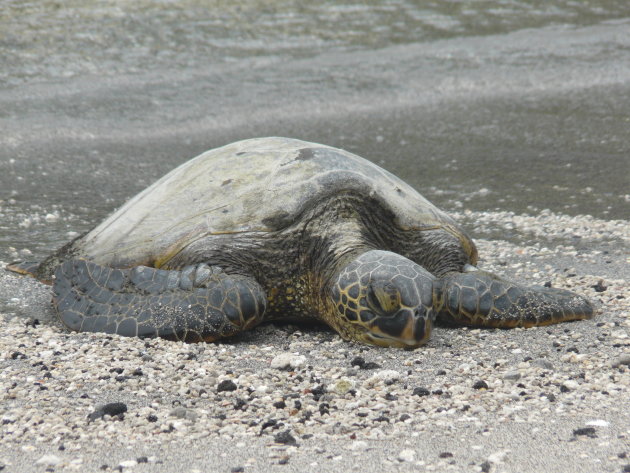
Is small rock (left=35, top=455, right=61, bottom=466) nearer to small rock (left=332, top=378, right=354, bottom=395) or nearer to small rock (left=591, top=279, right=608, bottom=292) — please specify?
small rock (left=332, top=378, right=354, bottom=395)

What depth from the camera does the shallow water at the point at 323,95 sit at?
7.22 metres

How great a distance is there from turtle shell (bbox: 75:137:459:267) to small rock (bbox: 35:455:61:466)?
1.91m

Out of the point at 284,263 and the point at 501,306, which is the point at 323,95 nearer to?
the point at 284,263

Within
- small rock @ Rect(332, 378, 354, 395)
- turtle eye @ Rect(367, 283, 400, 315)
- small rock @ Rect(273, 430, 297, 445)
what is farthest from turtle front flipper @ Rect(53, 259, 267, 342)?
small rock @ Rect(273, 430, 297, 445)

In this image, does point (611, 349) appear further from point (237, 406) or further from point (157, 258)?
point (157, 258)

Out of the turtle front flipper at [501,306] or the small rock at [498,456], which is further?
the turtle front flipper at [501,306]

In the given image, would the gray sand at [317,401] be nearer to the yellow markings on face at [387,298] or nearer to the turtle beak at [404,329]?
the turtle beak at [404,329]

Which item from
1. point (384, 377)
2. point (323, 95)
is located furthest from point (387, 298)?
point (323, 95)

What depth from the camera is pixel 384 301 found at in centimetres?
370

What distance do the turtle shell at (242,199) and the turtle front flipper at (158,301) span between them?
33cm

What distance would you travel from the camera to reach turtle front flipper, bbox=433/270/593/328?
13.2 feet

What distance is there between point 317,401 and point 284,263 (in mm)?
1316

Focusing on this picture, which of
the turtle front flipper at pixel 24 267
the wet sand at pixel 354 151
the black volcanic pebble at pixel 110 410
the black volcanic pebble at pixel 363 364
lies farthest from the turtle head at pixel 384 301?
the turtle front flipper at pixel 24 267

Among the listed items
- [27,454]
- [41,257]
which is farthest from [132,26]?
[27,454]
